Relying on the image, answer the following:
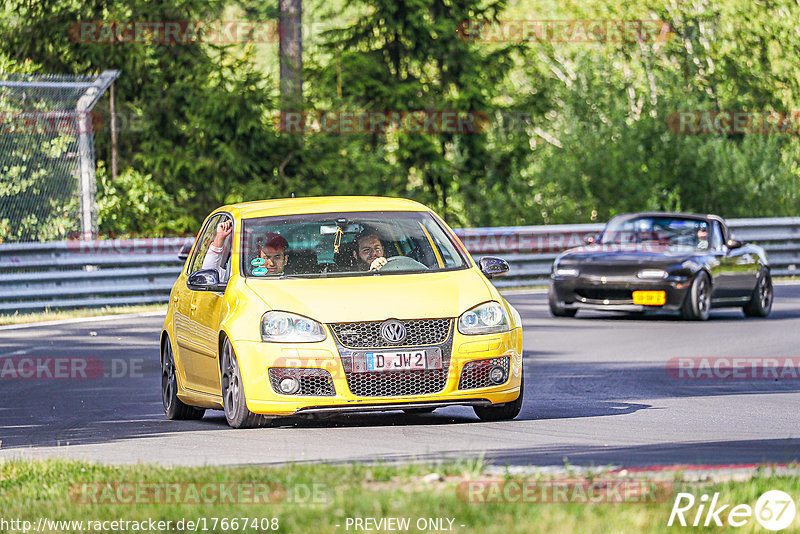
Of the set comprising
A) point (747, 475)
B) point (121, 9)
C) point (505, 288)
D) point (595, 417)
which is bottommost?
point (505, 288)

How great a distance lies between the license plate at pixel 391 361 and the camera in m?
9.54

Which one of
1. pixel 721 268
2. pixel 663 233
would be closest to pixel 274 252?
pixel 721 268

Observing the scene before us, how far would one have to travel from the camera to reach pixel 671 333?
18.0 metres

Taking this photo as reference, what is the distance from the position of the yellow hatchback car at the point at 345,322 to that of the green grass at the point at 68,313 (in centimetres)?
956

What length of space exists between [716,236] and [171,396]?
10830 mm

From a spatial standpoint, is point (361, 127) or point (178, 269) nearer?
point (178, 269)

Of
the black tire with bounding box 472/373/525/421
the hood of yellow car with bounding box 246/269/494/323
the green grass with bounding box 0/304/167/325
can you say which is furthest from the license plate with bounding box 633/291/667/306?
the hood of yellow car with bounding box 246/269/494/323

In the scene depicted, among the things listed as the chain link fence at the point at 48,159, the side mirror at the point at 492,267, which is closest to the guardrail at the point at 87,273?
the chain link fence at the point at 48,159

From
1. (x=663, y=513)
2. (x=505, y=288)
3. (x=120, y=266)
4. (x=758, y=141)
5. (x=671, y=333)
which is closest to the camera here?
(x=663, y=513)

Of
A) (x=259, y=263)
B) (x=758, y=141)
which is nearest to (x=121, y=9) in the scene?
(x=758, y=141)

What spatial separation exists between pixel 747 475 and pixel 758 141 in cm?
2936

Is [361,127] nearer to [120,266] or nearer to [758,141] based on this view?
[758,141]

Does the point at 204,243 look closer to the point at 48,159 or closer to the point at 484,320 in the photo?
the point at 484,320

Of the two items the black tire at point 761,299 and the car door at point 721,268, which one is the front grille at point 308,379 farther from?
the black tire at point 761,299
